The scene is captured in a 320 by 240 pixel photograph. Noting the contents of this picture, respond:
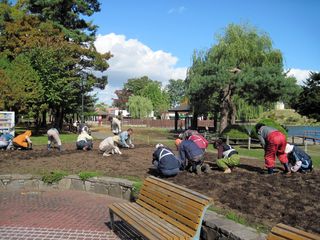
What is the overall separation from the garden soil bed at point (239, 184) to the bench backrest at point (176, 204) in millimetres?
1272

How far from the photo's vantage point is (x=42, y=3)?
36.9 metres

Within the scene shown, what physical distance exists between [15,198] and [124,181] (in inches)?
93.3

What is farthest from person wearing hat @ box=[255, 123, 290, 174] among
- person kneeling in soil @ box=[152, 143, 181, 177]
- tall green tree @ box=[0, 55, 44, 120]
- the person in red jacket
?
tall green tree @ box=[0, 55, 44, 120]

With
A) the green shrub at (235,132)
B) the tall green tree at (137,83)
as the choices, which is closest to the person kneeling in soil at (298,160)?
the green shrub at (235,132)

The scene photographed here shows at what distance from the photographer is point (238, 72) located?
87.1 feet

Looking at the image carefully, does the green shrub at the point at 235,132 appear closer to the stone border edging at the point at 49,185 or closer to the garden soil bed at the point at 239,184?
the garden soil bed at the point at 239,184

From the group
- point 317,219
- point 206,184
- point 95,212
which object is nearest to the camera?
point 317,219

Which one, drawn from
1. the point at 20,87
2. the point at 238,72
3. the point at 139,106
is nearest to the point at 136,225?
the point at 238,72

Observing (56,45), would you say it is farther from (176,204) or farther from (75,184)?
(176,204)

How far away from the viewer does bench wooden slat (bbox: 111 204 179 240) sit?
4.63 metres

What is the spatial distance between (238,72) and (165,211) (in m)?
22.2

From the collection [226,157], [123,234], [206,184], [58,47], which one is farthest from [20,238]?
[58,47]

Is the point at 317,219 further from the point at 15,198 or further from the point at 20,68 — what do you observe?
the point at 20,68

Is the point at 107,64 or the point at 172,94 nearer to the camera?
the point at 107,64
